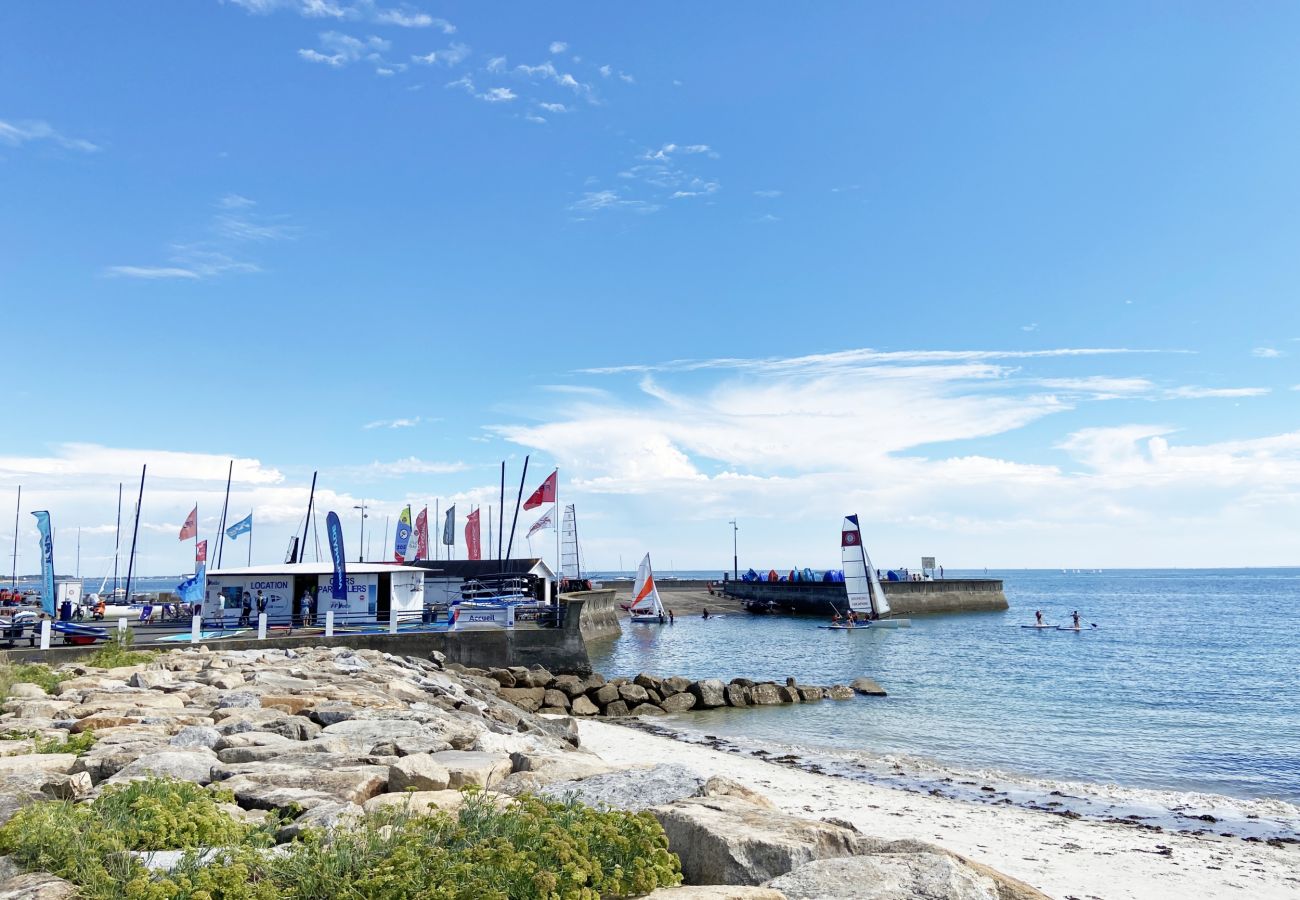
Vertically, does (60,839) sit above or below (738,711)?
above

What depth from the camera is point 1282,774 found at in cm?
2045

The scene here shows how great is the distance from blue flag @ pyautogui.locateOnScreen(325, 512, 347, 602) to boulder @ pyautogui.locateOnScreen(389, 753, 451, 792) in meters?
24.3

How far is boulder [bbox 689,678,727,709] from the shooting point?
96.4ft

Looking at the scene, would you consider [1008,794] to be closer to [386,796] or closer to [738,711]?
[738,711]

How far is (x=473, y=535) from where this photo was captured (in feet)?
189

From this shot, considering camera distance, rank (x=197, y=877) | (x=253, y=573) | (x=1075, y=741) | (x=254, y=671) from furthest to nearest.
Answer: (x=253, y=573)
(x=1075, y=741)
(x=254, y=671)
(x=197, y=877)

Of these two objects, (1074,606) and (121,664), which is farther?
(1074,606)

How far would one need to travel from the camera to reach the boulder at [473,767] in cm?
863

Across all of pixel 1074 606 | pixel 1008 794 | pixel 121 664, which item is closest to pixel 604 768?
pixel 1008 794

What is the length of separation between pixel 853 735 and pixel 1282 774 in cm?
997

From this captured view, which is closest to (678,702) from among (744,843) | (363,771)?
(363,771)

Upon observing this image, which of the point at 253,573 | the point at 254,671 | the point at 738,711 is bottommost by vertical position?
the point at 738,711

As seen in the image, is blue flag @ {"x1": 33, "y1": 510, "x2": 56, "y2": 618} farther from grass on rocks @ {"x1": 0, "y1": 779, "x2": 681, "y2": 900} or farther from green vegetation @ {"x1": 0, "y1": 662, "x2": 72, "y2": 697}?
grass on rocks @ {"x1": 0, "y1": 779, "x2": 681, "y2": 900}

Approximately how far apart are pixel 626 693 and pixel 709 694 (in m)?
2.87
